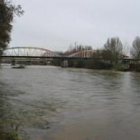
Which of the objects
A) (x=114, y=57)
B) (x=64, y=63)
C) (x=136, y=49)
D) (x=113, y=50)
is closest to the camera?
(x=136, y=49)

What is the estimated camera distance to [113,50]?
351ft

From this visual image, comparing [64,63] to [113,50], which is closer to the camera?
[113,50]

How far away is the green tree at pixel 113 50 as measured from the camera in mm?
101938

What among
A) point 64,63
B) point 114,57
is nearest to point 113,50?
point 114,57

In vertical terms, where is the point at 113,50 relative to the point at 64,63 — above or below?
above

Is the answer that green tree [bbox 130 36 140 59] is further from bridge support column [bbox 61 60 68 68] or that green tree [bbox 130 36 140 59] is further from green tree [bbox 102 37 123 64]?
bridge support column [bbox 61 60 68 68]

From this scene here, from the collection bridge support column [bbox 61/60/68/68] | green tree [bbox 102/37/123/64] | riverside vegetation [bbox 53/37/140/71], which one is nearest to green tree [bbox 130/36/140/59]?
riverside vegetation [bbox 53/37/140/71]

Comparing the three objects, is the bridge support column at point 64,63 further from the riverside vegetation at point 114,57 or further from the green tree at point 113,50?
the green tree at point 113,50

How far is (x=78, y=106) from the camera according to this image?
767 inches

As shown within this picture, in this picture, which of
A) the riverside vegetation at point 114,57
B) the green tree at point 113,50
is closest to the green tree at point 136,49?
the riverside vegetation at point 114,57

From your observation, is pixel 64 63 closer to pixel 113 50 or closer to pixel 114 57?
pixel 113 50

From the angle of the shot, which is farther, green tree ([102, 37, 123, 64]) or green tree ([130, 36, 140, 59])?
green tree ([102, 37, 123, 64])

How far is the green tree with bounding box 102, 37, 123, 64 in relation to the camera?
10194 cm

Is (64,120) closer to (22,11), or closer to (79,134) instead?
(79,134)
